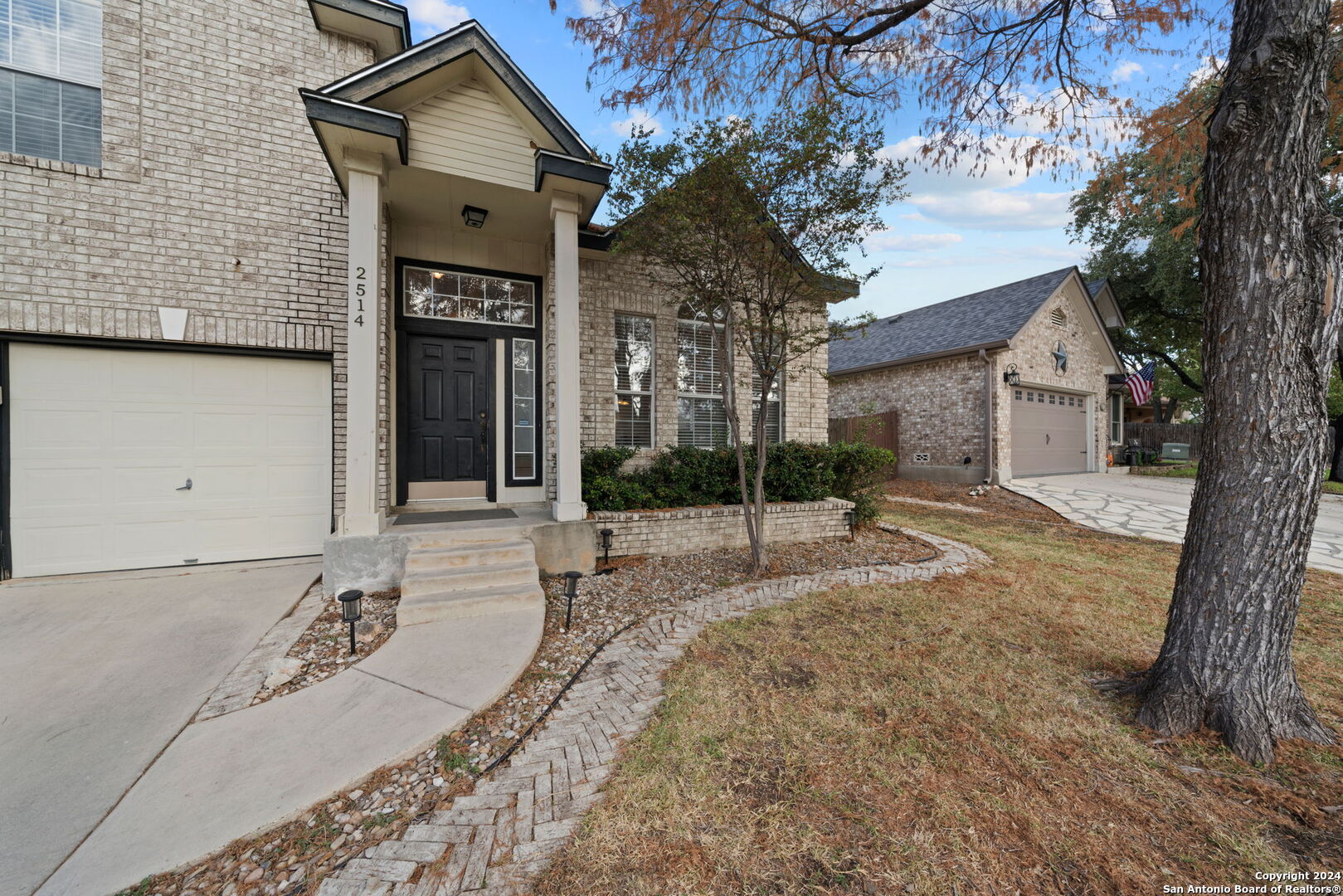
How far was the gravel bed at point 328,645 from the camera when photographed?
2934 mm

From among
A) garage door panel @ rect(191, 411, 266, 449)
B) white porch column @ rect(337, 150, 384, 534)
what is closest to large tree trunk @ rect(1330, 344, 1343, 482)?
white porch column @ rect(337, 150, 384, 534)

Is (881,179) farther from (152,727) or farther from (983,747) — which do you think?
(152,727)

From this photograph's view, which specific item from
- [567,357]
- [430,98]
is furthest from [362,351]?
[430,98]

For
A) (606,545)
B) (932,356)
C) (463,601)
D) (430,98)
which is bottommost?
(463,601)

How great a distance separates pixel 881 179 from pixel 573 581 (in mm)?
4486

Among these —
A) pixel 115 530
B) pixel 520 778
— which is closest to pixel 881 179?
pixel 520 778

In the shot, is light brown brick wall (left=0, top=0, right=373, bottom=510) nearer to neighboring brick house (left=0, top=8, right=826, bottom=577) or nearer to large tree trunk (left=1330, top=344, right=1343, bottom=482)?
neighboring brick house (left=0, top=8, right=826, bottom=577)

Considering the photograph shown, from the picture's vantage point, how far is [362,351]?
167 inches

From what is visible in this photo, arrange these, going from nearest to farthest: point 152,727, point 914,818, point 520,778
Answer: point 914,818 < point 520,778 < point 152,727

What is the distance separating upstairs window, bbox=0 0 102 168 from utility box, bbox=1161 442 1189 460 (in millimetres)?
25888

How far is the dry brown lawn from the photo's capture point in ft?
5.50

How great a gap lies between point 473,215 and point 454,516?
3.26 meters

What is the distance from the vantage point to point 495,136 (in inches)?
191

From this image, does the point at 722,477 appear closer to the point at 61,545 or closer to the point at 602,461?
the point at 602,461
